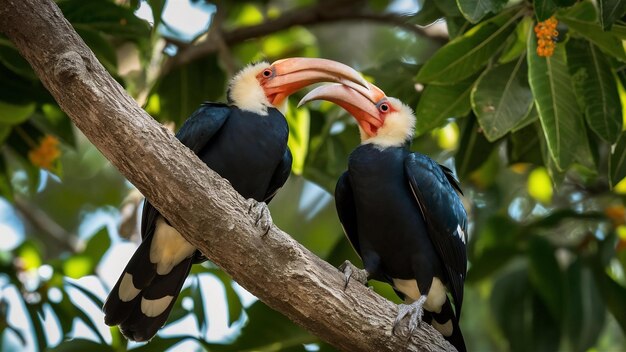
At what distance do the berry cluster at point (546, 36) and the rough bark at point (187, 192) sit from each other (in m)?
1.67

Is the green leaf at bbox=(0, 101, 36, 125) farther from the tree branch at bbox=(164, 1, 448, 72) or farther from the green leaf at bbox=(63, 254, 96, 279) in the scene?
the tree branch at bbox=(164, 1, 448, 72)

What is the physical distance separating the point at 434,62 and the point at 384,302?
1.40m

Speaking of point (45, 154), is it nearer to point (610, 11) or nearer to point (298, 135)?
point (298, 135)

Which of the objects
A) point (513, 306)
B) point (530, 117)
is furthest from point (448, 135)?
point (530, 117)

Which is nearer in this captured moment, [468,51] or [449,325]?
[468,51]

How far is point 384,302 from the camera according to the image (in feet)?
17.4

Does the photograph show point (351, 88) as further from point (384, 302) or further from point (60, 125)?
point (60, 125)

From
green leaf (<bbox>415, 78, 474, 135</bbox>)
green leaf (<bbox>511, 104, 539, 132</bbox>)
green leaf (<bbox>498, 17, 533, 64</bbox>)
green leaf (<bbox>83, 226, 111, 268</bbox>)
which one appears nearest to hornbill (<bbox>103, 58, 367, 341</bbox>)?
green leaf (<bbox>415, 78, 474, 135</bbox>)

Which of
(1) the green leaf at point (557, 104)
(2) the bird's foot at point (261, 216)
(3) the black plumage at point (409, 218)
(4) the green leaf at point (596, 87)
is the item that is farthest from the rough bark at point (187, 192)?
(4) the green leaf at point (596, 87)

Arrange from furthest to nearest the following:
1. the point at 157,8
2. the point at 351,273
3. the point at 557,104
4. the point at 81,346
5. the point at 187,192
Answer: the point at 81,346 < the point at 157,8 < the point at 557,104 < the point at 351,273 < the point at 187,192

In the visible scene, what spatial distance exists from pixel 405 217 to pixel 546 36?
1267mm

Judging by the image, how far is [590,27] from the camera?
17.6 ft

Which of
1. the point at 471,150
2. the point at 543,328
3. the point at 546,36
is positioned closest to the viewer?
the point at 546,36

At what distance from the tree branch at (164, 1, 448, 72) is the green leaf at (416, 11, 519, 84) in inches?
86.4
